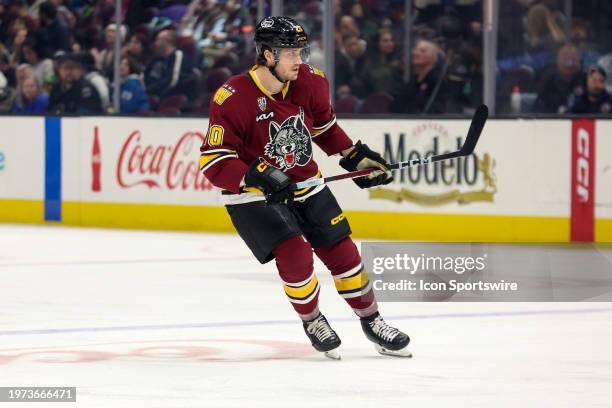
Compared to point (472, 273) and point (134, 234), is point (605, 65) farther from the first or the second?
point (134, 234)

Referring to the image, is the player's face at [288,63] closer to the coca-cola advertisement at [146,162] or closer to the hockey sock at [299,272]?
the hockey sock at [299,272]

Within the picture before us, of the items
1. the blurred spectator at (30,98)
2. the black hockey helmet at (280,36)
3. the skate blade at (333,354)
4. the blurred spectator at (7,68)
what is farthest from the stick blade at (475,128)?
the blurred spectator at (7,68)

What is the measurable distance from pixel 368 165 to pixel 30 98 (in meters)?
8.17

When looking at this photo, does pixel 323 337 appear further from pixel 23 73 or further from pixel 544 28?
pixel 23 73

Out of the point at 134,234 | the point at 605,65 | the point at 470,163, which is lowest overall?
the point at 134,234

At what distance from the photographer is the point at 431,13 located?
1142 cm

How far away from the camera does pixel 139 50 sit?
13.1 m

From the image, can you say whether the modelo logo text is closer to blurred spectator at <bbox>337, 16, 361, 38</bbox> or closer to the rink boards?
the rink boards

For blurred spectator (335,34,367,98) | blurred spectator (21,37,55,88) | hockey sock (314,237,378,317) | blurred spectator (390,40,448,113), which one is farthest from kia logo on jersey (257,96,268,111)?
blurred spectator (21,37,55,88)

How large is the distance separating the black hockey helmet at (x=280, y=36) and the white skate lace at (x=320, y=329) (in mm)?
1030

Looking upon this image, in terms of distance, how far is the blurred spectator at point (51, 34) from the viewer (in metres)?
13.8

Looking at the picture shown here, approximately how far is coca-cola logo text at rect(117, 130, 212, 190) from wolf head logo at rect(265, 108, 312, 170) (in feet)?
21.4

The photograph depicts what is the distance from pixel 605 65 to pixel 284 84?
541 cm

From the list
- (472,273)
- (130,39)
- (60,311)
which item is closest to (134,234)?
(130,39)
